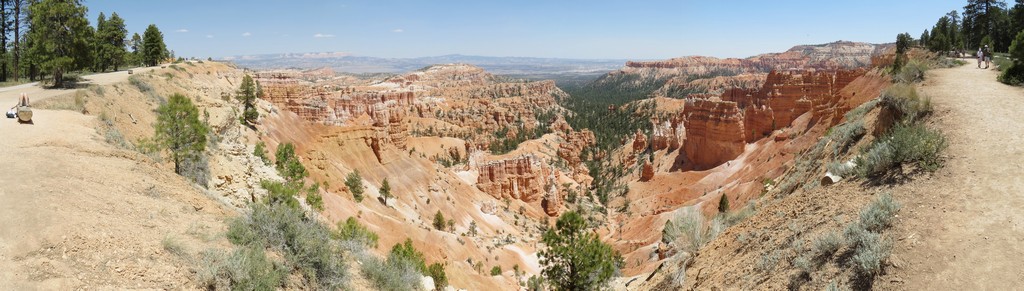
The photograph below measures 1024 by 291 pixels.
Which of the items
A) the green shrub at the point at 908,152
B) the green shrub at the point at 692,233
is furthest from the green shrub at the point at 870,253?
the green shrub at the point at 692,233

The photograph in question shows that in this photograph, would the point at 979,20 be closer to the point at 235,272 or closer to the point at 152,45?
the point at 235,272

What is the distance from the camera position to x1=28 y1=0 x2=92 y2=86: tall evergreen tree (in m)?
23.3

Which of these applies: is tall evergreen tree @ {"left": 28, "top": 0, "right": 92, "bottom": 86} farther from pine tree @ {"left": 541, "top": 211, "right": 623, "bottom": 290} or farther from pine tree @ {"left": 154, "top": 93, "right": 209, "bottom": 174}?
pine tree @ {"left": 541, "top": 211, "right": 623, "bottom": 290}

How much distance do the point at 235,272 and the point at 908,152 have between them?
14092 millimetres

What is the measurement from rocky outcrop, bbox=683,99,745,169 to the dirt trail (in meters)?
46.2

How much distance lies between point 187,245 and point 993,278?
13133 mm

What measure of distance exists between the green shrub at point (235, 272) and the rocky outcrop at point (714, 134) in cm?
5686

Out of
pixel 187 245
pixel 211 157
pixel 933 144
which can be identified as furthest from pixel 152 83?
pixel 933 144

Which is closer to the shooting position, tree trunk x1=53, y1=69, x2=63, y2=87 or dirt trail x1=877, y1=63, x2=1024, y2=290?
dirt trail x1=877, y1=63, x2=1024, y2=290

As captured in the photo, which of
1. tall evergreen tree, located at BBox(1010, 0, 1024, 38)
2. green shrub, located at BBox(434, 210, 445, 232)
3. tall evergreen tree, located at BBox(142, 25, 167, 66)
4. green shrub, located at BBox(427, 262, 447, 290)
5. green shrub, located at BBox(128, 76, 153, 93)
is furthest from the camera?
tall evergreen tree, located at BBox(142, 25, 167, 66)

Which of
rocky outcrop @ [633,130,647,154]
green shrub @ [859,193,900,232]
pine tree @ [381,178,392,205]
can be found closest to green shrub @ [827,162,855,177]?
green shrub @ [859,193,900,232]

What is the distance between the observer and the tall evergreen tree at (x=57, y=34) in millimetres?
23344

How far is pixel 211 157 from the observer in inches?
741

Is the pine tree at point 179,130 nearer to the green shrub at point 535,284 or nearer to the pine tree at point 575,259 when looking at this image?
the pine tree at point 575,259
